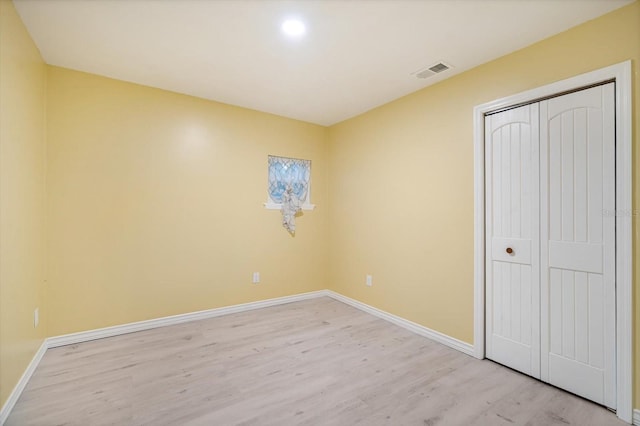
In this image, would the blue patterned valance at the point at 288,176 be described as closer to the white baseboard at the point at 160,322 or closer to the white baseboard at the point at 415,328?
the white baseboard at the point at 160,322

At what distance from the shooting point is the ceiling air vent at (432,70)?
102 inches

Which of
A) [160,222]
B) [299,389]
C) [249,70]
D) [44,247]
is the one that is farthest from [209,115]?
[299,389]

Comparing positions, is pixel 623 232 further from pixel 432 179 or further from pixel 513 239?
pixel 432 179

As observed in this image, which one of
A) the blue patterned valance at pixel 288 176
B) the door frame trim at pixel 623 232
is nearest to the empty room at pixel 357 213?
the door frame trim at pixel 623 232

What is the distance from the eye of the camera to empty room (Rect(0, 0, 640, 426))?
73.2 inches

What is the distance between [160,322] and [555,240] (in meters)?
3.75

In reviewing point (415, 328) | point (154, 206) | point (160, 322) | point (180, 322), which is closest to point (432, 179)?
point (415, 328)

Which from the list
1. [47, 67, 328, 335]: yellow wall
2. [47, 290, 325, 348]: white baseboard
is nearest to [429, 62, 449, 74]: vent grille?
[47, 67, 328, 335]: yellow wall

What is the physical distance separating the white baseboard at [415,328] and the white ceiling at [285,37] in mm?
2518

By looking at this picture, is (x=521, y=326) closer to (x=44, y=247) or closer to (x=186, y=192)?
(x=186, y=192)

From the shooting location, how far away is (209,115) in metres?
3.51

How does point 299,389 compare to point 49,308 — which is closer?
point 299,389

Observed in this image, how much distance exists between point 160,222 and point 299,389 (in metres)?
2.28

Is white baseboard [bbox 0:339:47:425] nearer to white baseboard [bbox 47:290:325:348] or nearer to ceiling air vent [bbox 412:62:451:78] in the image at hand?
white baseboard [bbox 47:290:325:348]
